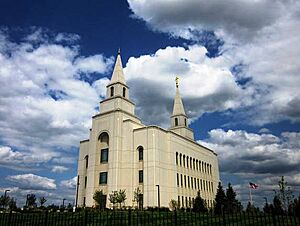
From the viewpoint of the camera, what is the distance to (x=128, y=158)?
46.5m

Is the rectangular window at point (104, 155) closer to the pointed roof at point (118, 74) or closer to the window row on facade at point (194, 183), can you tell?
the pointed roof at point (118, 74)

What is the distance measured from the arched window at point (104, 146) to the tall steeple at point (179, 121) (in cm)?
1770

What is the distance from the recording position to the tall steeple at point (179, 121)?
2431 inches

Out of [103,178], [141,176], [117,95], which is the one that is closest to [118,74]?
[117,95]

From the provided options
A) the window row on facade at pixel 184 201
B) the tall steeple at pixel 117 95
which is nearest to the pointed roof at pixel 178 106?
the tall steeple at pixel 117 95

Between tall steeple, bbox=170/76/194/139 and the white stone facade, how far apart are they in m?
6.24

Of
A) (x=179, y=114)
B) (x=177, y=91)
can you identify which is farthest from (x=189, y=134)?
(x=177, y=91)

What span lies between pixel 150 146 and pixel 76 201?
1544cm

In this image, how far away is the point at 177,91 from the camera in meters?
66.4

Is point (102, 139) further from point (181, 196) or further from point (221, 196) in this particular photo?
point (221, 196)

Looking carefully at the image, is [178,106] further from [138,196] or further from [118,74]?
[138,196]

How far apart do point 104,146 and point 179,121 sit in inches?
756

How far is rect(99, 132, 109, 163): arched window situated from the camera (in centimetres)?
4809

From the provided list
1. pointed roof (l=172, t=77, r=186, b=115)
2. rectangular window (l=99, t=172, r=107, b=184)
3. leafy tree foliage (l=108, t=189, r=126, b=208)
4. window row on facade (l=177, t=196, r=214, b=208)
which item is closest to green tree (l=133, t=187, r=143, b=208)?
leafy tree foliage (l=108, t=189, r=126, b=208)
